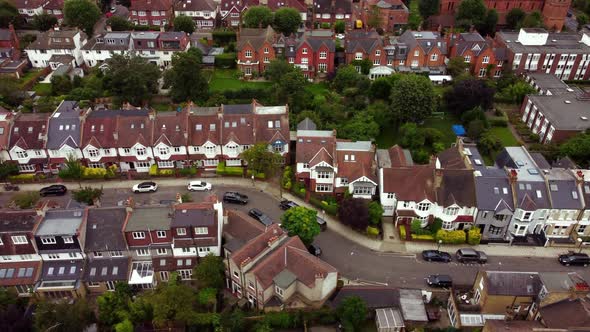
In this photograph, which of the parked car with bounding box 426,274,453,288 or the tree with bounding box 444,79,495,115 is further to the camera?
the tree with bounding box 444,79,495,115

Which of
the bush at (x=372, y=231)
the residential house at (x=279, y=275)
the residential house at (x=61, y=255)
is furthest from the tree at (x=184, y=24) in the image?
the residential house at (x=279, y=275)

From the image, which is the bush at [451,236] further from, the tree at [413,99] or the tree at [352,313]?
the tree at [413,99]

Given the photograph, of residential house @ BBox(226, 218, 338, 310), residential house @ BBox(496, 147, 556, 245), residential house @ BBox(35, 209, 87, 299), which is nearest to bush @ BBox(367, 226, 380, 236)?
residential house @ BBox(226, 218, 338, 310)

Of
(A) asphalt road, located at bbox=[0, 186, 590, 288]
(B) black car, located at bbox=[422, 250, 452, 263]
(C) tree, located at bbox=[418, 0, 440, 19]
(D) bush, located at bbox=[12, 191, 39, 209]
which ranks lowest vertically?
(A) asphalt road, located at bbox=[0, 186, 590, 288]

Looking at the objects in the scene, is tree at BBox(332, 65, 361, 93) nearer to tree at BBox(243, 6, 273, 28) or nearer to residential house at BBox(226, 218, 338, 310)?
tree at BBox(243, 6, 273, 28)

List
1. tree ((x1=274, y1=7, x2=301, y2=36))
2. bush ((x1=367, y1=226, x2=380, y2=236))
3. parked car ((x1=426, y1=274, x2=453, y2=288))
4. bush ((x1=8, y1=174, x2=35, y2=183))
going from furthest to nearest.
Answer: tree ((x1=274, y1=7, x2=301, y2=36)) → bush ((x1=8, y1=174, x2=35, y2=183)) → bush ((x1=367, y1=226, x2=380, y2=236)) → parked car ((x1=426, y1=274, x2=453, y2=288))

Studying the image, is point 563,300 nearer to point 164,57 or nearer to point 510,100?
point 510,100

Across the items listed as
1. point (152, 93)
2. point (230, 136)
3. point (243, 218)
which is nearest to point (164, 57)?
point (152, 93)
